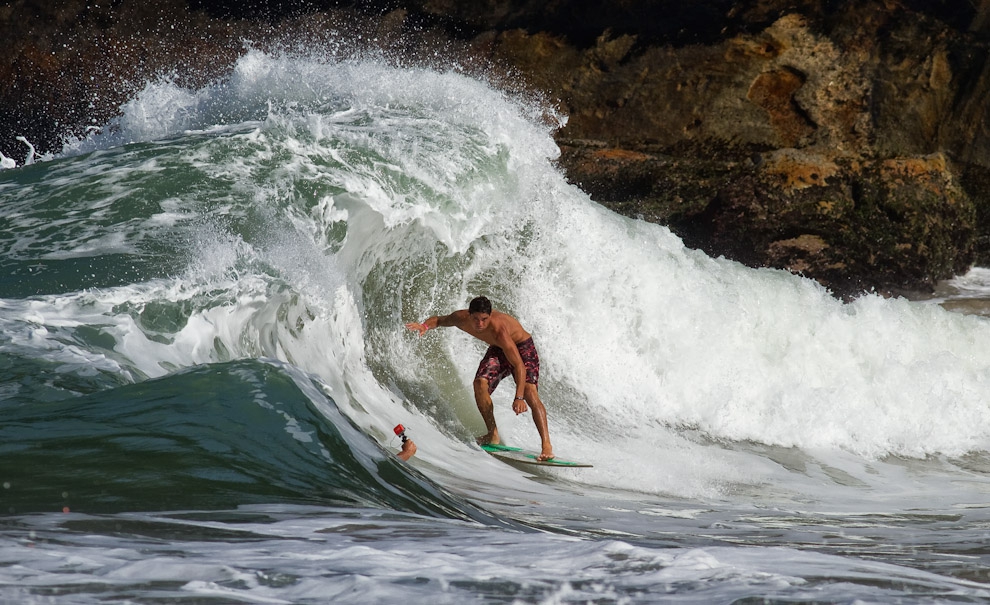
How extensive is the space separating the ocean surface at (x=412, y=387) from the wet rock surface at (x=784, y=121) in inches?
85.1

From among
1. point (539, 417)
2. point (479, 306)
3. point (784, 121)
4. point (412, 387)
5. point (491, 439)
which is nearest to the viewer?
point (479, 306)

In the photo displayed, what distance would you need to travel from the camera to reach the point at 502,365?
673 centimetres

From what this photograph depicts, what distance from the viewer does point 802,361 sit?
10.1 meters

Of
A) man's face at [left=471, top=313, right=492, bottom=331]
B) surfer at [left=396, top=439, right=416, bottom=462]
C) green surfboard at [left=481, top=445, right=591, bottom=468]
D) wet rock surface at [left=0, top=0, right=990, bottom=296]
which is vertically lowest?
green surfboard at [left=481, top=445, right=591, bottom=468]

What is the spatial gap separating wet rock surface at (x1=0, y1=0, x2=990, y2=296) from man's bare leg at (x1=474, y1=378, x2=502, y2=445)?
8649 millimetres

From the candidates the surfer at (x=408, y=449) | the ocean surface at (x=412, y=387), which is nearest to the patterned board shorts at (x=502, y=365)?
the ocean surface at (x=412, y=387)

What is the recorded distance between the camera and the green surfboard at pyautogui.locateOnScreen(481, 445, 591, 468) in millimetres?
6441

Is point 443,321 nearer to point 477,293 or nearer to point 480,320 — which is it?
point 480,320


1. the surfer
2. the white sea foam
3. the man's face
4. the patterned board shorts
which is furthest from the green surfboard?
the surfer

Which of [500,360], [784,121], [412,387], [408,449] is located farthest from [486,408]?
[784,121]

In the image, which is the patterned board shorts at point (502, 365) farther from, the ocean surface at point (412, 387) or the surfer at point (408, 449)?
the surfer at point (408, 449)

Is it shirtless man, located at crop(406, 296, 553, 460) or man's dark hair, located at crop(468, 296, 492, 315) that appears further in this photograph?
shirtless man, located at crop(406, 296, 553, 460)

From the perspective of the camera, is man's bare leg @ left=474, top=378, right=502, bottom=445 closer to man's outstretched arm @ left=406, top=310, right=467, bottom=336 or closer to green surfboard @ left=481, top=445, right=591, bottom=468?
green surfboard @ left=481, top=445, right=591, bottom=468

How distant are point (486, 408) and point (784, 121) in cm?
1005
